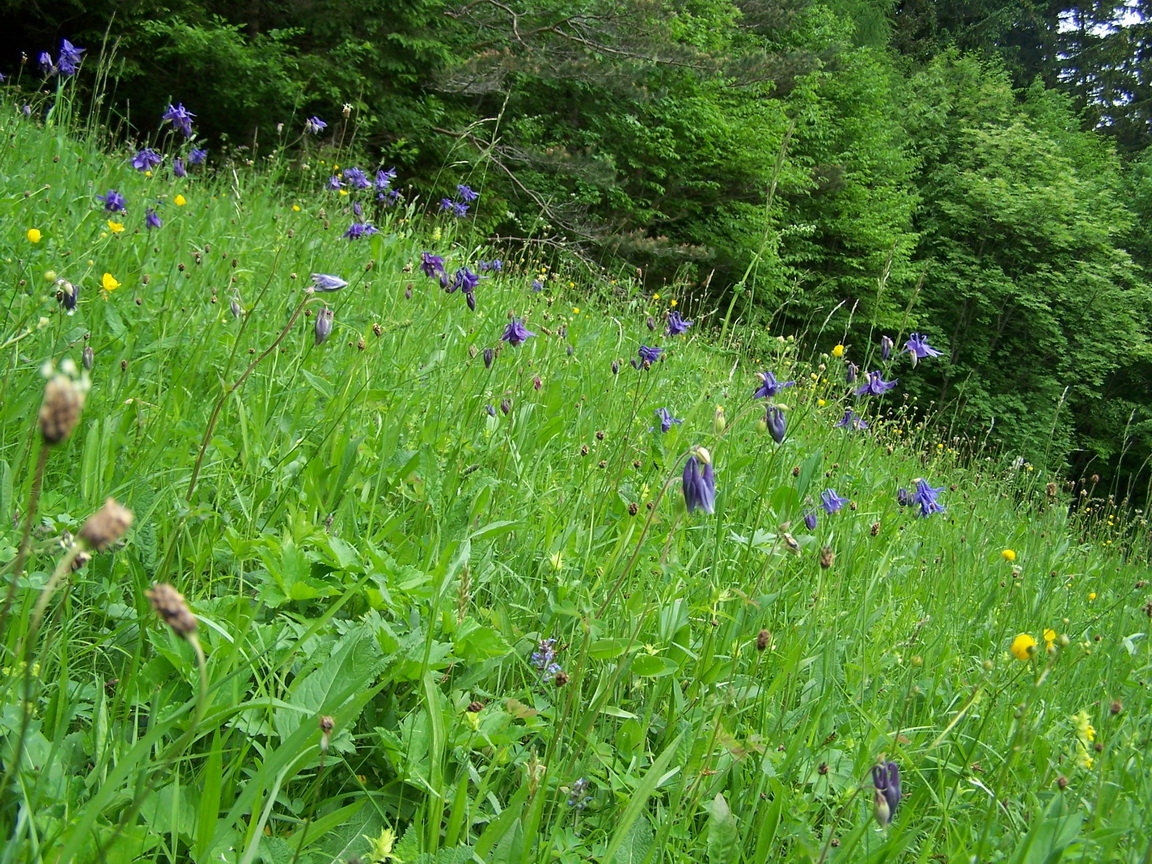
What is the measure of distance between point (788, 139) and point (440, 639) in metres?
1.38

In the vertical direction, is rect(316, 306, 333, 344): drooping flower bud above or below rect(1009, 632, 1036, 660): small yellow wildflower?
above

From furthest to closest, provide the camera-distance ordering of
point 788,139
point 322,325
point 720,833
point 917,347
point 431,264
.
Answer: point 917,347 < point 431,264 < point 788,139 < point 322,325 < point 720,833

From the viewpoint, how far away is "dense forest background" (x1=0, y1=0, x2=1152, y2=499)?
25.5 feet

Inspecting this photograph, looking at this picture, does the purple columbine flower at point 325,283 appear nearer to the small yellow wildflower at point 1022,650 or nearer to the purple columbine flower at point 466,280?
the purple columbine flower at point 466,280

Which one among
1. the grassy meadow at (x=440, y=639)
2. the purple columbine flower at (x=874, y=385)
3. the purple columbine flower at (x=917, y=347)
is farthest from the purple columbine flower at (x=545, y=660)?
the purple columbine flower at (x=917, y=347)

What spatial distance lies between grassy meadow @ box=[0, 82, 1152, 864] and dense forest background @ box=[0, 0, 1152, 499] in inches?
33.8

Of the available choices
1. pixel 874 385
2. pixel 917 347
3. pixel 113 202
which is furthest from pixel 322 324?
pixel 917 347

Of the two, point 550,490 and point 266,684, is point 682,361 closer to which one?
point 550,490

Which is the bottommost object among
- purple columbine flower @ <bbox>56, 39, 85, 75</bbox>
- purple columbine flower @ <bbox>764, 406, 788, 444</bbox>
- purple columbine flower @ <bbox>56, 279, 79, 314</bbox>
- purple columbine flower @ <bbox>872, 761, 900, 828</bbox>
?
purple columbine flower @ <bbox>872, 761, 900, 828</bbox>

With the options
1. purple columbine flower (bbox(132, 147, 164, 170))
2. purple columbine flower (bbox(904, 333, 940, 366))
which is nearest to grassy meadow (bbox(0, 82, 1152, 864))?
purple columbine flower (bbox(904, 333, 940, 366))

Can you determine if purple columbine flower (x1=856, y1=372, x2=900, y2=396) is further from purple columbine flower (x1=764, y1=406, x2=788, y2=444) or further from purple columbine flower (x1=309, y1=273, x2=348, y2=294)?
purple columbine flower (x1=309, y1=273, x2=348, y2=294)

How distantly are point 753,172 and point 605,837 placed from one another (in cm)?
1305

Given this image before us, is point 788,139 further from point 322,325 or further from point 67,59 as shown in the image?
point 67,59

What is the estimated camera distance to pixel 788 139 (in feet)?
5.98
